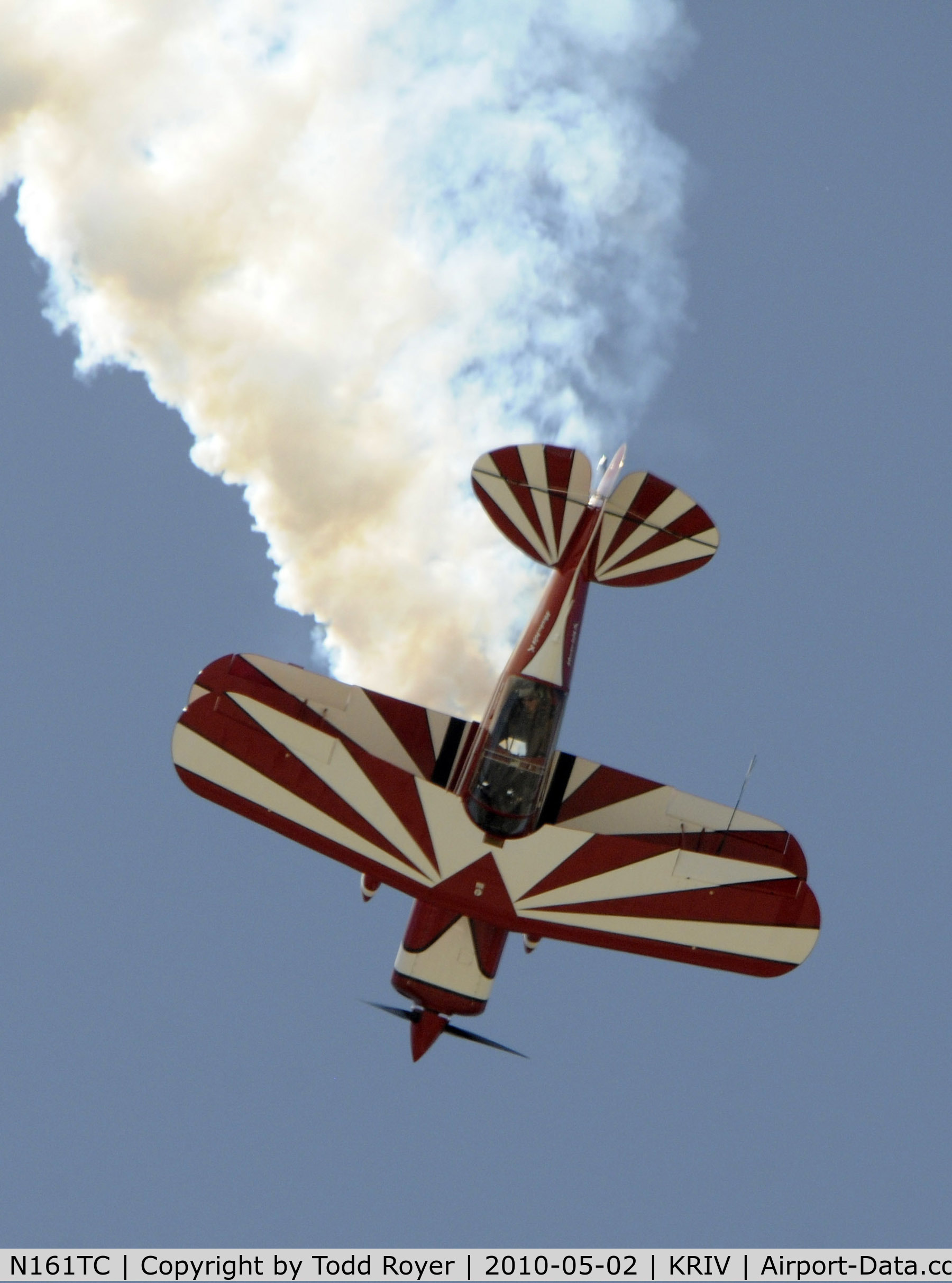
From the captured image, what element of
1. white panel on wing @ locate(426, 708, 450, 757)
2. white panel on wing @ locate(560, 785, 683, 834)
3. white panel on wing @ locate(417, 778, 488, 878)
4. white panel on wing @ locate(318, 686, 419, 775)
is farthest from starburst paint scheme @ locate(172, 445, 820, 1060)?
white panel on wing @ locate(426, 708, 450, 757)

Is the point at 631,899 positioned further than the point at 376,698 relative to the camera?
No

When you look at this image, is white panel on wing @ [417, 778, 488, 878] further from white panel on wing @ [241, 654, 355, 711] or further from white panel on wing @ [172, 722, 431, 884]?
white panel on wing @ [241, 654, 355, 711]

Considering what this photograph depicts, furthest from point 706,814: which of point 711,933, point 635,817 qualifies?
point 711,933

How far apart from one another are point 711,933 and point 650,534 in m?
7.75

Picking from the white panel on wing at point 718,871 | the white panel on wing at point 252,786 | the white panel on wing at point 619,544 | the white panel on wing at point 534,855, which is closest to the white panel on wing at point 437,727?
the white panel on wing at point 534,855

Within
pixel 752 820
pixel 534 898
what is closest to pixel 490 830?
pixel 534 898

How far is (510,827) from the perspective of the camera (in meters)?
27.5

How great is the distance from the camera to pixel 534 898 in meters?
27.2

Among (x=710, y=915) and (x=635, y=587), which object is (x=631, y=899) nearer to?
(x=710, y=915)

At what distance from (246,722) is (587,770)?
23.2 ft

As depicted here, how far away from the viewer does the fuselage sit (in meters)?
27.5

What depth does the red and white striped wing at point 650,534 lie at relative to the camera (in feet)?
95.6

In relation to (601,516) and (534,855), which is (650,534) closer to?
(601,516)

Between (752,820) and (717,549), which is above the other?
(717,549)
